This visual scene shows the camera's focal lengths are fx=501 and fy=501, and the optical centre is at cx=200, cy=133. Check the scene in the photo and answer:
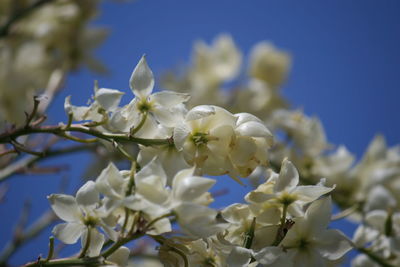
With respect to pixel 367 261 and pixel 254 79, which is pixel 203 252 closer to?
pixel 367 261

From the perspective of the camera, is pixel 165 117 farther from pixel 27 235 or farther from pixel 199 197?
pixel 27 235

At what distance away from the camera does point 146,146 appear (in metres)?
0.57

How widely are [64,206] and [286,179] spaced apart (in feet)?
0.81

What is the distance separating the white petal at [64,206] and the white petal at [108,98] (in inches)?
4.4

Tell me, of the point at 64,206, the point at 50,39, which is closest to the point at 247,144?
the point at 64,206

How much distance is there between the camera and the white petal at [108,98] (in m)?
0.58

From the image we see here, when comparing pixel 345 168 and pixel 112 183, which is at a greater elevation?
pixel 345 168

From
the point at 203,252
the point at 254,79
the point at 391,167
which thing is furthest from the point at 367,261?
the point at 254,79

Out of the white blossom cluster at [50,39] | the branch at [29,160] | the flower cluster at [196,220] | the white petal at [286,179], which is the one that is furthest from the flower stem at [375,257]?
the white blossom cluster at [50,39]

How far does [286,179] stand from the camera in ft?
1.86

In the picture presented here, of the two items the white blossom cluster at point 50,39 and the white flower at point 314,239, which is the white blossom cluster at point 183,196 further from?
the white blossom cluster at point 50,39

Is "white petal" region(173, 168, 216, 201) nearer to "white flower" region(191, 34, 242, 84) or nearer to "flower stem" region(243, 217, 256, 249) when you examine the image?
"flower stem" region(243, 217, 256, 249)

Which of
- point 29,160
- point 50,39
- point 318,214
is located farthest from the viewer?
point 50,39

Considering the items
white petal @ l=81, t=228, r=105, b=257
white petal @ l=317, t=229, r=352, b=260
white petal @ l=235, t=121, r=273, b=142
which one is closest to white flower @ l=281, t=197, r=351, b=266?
white petal @ l=317, t=229, r=352, b=260
